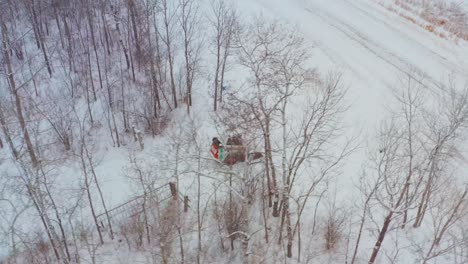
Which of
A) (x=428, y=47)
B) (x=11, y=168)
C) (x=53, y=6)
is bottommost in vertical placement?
(x=11, y=168)

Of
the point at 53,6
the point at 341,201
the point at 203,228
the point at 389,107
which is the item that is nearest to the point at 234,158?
the point at 203,228

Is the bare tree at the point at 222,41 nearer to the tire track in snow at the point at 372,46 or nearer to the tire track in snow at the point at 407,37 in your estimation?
the tire track in snow at the point at 372,46

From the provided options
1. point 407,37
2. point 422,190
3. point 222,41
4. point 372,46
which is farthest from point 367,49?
point 422,190

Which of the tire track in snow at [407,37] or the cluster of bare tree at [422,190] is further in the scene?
the tire track in snow at [407,37]

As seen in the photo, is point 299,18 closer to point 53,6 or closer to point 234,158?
point 234,158

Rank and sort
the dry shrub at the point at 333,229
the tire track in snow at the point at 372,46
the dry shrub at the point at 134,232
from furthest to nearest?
the tire track in snow at the point at 372,46 < the dry shrub at the point at 134,232 < the dry shrub at the point at 333,229

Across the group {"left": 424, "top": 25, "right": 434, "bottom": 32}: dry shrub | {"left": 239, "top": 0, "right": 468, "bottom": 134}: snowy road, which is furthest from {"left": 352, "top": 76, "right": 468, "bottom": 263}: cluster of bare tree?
{"left": 424, "top": 25, "right": 434, "bottom": 32}: dry shrub

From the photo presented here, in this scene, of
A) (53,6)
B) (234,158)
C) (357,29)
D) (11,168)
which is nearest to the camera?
(234,158)

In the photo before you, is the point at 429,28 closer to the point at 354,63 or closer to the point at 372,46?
the point at 372,46

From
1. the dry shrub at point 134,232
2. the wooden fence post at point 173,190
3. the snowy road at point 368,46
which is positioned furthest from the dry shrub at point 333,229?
the dry shrub at point 134,232
